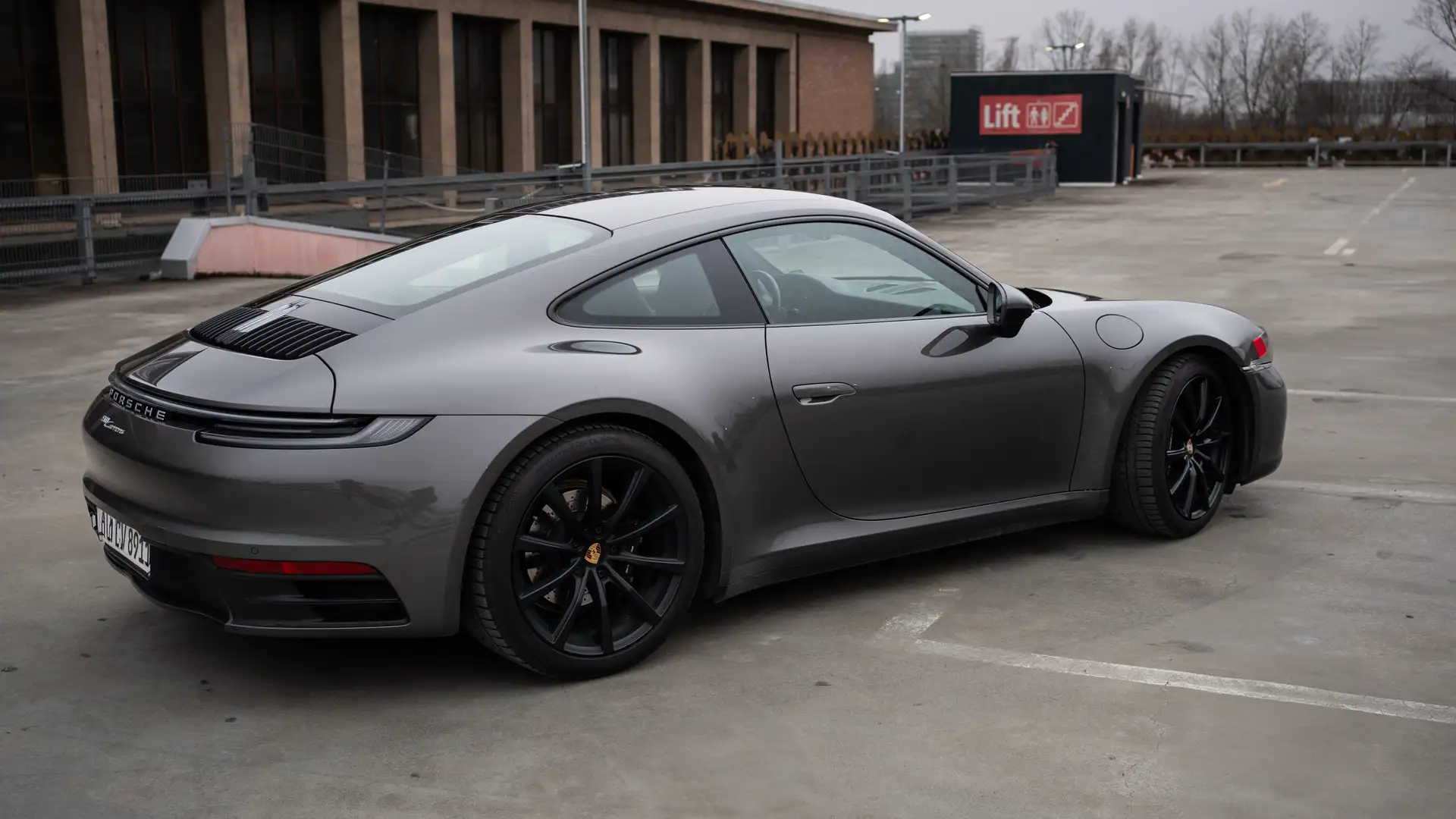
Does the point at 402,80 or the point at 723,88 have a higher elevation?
the point at 723,88

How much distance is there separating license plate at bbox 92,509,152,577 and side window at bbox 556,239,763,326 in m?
1.29

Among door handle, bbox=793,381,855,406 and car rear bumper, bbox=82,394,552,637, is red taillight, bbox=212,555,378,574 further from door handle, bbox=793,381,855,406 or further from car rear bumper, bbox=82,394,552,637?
door handle, bbox=793,381,855,406

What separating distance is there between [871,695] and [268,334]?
197 centimetres

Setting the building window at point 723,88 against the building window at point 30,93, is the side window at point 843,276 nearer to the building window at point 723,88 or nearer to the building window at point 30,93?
the building window at point 30,93

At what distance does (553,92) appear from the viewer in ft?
A: 125

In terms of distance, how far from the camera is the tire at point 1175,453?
5520mm

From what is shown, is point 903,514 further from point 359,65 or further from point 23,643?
point 359,65

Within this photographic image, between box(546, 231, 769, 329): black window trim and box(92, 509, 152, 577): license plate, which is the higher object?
box(546, 231, 769, 329): black window trim

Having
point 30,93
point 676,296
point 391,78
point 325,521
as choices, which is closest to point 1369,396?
point 676,296

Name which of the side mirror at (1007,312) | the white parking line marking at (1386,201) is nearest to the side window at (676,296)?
the side mirror at (1007,312)

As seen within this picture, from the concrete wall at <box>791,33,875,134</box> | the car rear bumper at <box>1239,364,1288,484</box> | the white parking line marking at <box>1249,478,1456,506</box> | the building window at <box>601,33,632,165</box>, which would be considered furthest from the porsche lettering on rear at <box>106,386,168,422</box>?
the concrete wall at <box>791,33,875,134</box>

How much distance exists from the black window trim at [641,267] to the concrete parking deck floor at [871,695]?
0.96m

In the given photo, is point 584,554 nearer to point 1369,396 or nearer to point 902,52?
point 1369,396

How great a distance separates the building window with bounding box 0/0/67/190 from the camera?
2447 centimetres
